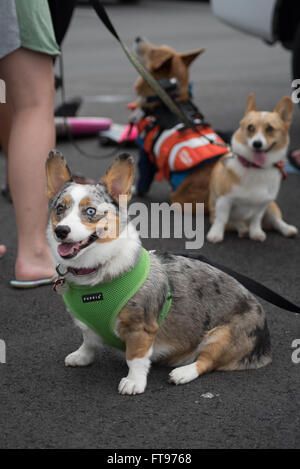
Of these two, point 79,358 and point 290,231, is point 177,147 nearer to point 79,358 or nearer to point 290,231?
point 290,231

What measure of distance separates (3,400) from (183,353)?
0.64m

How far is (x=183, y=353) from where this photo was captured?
2.52 m

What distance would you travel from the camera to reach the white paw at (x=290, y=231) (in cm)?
398

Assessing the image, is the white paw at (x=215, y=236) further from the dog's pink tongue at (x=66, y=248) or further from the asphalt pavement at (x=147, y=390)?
the dog's pink tongue at (x=66, y=248)

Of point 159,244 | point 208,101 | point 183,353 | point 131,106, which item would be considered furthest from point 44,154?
point 208,101

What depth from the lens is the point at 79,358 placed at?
255 cm

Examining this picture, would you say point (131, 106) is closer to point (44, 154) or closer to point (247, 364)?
point (44, 154)

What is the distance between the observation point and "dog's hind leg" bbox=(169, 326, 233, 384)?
2438 mm

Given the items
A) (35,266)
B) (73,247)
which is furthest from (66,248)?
(35,266)

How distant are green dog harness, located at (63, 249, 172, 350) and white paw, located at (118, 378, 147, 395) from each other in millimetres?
152

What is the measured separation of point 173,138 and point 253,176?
67 cm

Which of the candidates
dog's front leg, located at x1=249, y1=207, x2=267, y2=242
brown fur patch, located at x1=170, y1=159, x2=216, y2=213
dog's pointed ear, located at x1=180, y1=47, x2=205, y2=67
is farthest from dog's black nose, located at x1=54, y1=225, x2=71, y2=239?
dog's pointed ear, located at x1=180, y1=47, x2=205, y2=67

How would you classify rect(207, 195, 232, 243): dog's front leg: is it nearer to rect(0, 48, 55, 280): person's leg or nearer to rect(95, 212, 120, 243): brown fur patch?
rect(0, 48, 55, 280): person's leg

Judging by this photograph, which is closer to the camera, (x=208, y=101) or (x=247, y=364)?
(x=247, y=364)
